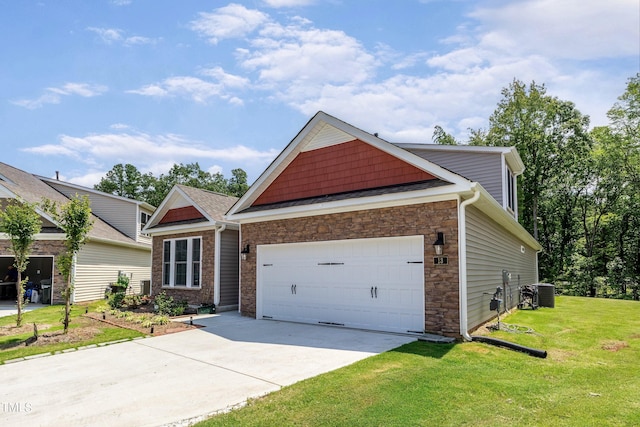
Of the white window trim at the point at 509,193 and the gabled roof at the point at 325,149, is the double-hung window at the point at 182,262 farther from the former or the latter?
the white window trim at the point at 509,193

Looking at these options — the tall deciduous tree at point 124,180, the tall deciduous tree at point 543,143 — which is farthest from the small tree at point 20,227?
the tall deciduous tree at point 124,180

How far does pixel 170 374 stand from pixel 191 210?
9765 mm

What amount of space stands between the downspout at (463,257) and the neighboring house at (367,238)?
0.07 feet

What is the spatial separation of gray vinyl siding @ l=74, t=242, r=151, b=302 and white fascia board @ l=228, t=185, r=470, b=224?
944 cm

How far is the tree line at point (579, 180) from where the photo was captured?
28188 millimetres

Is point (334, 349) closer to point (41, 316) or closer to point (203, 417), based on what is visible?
point (203, 417)

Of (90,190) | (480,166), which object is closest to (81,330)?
(480,166)

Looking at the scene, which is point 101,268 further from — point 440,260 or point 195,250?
point 440,260

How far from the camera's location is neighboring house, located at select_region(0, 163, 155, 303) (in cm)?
1681

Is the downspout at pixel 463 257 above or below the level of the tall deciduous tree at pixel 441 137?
below

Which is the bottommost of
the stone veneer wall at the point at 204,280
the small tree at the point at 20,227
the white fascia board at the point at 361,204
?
the stone veneer wall at the point at 204,280

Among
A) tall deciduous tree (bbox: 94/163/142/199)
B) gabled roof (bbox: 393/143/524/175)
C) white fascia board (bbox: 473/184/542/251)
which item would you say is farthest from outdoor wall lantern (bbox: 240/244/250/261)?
tall deciduous tree (bbox: 94/163/142/199)

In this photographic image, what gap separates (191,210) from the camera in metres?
15.2

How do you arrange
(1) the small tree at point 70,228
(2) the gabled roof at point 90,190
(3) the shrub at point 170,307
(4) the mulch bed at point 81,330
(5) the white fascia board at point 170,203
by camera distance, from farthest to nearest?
(2) the gabled roof at point 90,190 → (5) the white fascia board at point 170,203 → (3) the shrub at point 170,307 → (1) the small tree at point 70,228 → (4) the mulch bed at point 81,330
